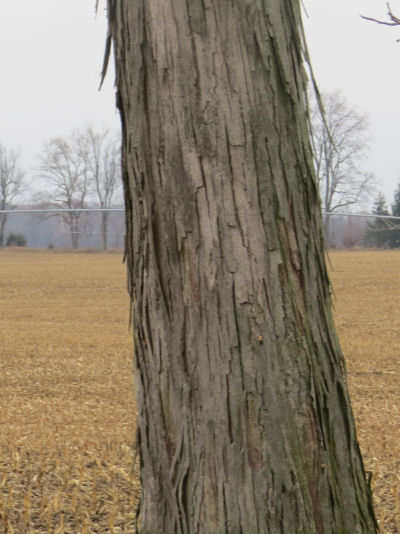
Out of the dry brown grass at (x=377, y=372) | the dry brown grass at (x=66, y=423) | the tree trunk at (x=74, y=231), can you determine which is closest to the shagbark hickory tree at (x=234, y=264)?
the dry brown grass at (x=66, y=423)

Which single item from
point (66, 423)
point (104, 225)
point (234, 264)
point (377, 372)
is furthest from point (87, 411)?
point (104, 225)

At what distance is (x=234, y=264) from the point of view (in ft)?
5.73

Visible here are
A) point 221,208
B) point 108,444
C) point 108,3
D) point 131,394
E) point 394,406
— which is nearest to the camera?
point 221,208

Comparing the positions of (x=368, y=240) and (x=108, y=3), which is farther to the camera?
(x=368, y=240)

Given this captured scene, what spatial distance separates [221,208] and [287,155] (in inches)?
8.8

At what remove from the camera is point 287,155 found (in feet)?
5.84

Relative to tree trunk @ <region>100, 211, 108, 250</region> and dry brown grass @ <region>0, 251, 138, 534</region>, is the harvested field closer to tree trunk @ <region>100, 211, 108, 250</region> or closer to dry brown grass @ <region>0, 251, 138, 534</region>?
dry brown grass @ <region>0, 251, 138, 534</region>

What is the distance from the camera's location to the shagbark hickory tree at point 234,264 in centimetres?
174

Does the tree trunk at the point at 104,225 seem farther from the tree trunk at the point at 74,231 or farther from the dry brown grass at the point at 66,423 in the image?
the dry brown grass at the point at 66,423

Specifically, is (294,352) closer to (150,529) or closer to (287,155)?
(287,155)

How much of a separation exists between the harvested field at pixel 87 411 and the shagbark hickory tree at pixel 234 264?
1.61 metres

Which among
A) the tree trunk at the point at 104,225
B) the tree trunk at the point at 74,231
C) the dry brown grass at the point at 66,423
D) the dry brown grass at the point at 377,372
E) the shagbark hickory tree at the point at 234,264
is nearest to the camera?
the shagbark hickory tree at the point at 234,264

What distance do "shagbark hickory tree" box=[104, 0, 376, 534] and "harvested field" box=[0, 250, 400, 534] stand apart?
1.61 m

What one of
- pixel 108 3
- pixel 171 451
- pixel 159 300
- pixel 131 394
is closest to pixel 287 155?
pixel 159 300
